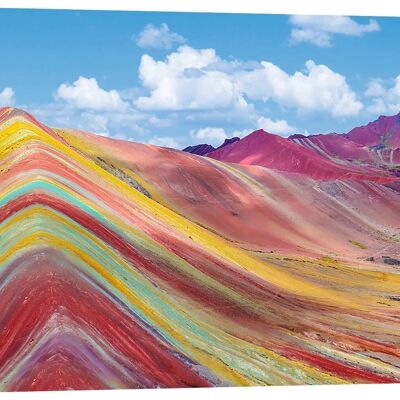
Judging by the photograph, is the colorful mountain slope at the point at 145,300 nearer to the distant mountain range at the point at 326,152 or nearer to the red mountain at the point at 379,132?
the distant mountain range at the point at 326,152

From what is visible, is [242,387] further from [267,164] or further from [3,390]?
[267,164]

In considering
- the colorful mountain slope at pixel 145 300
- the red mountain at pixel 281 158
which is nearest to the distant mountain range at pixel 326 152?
the red mountain at pixel 281 158

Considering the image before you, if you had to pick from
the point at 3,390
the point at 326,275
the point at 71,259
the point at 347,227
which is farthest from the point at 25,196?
the point at 347,227

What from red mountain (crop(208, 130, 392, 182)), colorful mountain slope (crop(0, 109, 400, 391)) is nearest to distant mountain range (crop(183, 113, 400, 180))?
red mountain (crop(208, 130, 392, 182))

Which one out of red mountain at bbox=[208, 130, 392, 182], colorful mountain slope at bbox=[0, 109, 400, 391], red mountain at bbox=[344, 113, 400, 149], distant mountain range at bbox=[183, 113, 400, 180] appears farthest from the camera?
red mountain at bbox=[344, 113, 400, 149]

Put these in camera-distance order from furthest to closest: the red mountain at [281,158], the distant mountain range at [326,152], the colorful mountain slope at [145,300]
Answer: the distant mountain range at [326,152], the red mountain at [281,158], the colorful mountain slope at [145,300]

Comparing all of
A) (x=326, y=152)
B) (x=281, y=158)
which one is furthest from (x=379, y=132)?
(x=281, y=158)

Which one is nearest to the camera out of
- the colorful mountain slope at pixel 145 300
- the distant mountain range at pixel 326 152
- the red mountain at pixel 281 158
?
the colorful mountain slope at pixel 145 300

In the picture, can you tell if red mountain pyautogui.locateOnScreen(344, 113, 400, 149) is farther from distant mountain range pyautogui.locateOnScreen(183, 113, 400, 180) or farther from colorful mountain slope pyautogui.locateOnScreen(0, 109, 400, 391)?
colorful mountain slope pyautogui.locateOnScreen(0, 109, 400, 391)

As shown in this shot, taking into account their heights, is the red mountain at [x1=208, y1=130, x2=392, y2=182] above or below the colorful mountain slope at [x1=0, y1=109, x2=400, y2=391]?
above
